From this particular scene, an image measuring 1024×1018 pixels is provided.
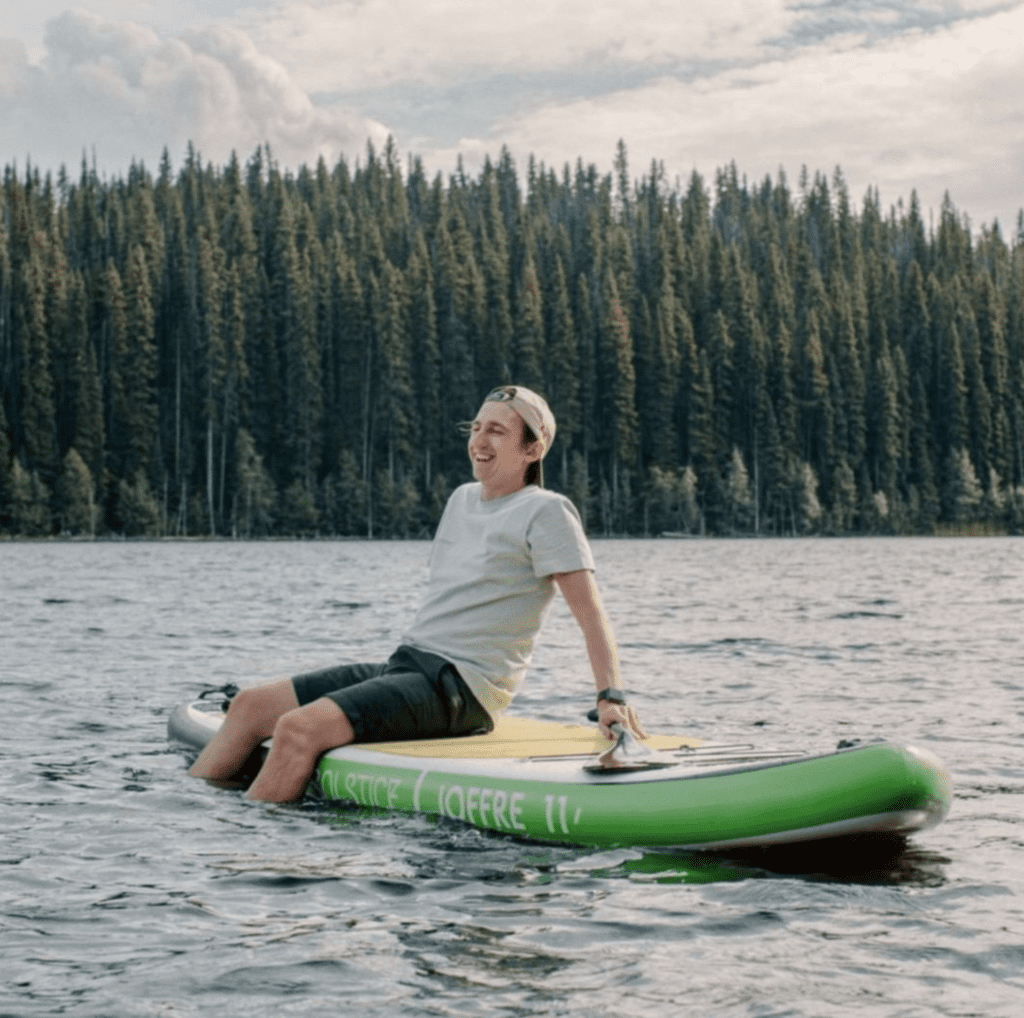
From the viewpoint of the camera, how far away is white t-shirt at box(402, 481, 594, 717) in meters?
6.73

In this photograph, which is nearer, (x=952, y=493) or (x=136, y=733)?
(x=136, y=733)

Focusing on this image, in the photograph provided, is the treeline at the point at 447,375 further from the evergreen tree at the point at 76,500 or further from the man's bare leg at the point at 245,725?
the man's bare leg at the point at 245,725

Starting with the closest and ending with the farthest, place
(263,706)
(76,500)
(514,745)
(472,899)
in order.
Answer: (472,899) → (514,745) → (263,706) → (76,500)

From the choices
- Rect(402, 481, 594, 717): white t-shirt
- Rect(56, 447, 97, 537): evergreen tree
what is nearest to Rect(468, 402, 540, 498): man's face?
Rect(402, 481, 594, 717): white t-shirt

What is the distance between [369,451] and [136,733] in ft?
276

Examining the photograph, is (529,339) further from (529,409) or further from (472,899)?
(472,899)

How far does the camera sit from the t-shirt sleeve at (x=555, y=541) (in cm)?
667

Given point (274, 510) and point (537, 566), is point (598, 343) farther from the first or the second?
point (537, 566)

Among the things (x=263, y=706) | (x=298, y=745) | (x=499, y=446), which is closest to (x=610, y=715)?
(x=499, y=446)

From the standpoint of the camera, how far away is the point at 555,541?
→ 6.68 meters

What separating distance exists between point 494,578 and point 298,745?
1.44 metres

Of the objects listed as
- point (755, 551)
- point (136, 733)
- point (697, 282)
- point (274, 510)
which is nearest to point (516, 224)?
point (697, 282)

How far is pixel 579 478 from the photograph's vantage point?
302 ft

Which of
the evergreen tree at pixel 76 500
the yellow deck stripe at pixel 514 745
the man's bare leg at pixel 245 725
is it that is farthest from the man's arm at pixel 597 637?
the evergreen tree at pixel 76 500
